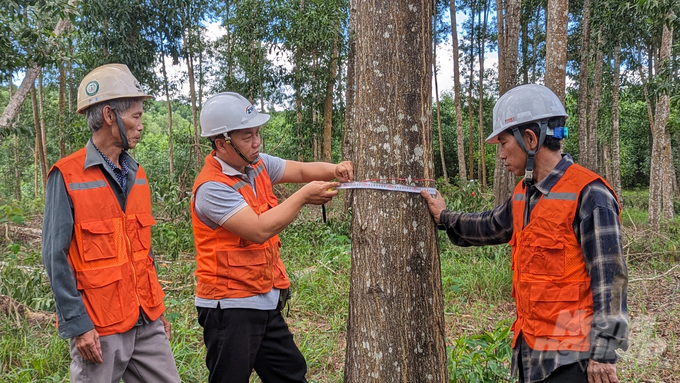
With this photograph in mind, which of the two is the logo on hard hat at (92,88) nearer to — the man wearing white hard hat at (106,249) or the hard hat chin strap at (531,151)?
the man wearing white hard hat at (106,249)

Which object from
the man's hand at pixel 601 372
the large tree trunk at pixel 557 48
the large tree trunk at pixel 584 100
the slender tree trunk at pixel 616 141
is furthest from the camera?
the large tree trunk at pixel 584 100

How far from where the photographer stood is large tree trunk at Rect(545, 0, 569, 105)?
5.12 meters

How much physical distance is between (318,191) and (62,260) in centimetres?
111

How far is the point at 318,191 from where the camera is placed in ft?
7.07

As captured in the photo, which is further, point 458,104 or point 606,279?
point 458,104

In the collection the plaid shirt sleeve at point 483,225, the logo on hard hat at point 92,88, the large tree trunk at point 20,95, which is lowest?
the plaid shirt sleeve at point 483,225

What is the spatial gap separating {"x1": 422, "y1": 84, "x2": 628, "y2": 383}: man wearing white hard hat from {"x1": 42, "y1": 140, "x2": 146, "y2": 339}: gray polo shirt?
183cm

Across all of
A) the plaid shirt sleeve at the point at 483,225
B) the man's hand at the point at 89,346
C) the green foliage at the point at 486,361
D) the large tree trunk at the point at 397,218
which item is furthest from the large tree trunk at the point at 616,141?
the man's hand at the point at 89,346

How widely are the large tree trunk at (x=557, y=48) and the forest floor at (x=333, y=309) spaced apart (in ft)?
7.08

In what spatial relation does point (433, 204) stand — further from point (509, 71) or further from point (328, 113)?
point (328, 113)

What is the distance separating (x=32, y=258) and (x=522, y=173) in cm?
625

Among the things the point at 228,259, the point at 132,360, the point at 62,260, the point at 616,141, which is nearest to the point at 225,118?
the point at 228,259

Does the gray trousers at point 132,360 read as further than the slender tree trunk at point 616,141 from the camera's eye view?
No

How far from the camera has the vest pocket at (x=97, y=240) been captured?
6.27ft
